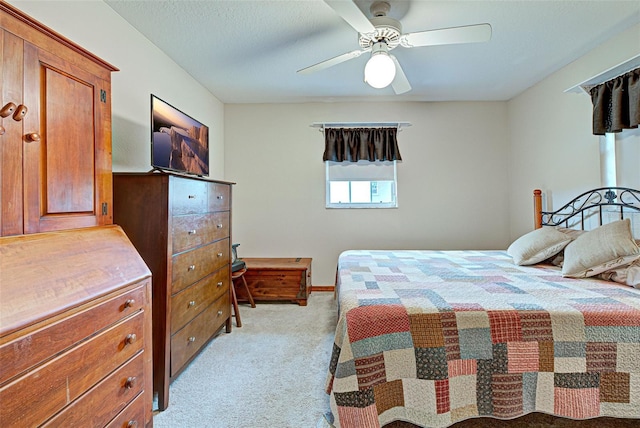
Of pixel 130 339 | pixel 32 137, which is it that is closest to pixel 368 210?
pixel 130 339

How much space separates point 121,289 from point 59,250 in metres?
0.28

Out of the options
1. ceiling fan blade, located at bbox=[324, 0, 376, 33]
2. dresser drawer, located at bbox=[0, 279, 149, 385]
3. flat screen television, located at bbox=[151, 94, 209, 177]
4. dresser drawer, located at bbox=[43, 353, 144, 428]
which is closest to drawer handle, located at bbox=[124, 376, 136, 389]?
dresser drawer, located at bbox=[43, 353, 144, 428]

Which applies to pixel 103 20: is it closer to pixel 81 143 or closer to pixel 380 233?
pixel 81 143

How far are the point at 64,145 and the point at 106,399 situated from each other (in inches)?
40.9

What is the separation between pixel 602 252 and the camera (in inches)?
83.0

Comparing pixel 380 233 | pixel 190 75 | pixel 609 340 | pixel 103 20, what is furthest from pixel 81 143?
pixel 380 233

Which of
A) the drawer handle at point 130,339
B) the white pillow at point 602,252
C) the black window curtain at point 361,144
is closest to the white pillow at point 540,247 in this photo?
the white pillow at point 602,252

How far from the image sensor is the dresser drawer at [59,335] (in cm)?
89

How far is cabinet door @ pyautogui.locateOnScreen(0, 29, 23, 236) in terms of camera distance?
1.05 metres

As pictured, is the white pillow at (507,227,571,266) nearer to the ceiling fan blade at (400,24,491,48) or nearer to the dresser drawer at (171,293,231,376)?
the ceiling fan blade at (400,24,491,48)

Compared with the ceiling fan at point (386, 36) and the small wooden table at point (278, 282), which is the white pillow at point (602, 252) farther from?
the small wooden table at point (278, 282)

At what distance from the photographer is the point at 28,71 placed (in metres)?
1.15

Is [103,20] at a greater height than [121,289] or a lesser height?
greater

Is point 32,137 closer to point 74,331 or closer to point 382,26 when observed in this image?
point 74,331
